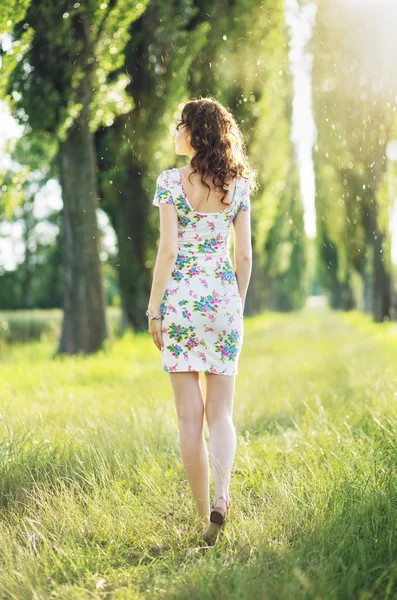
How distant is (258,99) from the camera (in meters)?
9.64

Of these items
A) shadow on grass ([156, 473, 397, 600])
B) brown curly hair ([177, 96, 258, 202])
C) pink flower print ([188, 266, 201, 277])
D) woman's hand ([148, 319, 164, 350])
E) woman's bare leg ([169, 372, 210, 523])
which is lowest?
shadow on grass ([156, 473, 397, 600])

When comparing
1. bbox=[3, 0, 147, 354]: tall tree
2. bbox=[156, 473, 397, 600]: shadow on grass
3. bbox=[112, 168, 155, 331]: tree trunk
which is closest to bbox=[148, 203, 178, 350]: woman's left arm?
bbox=[156, 473, 397, 600]: shadow on grass

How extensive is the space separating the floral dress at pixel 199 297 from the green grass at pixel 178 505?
778mm

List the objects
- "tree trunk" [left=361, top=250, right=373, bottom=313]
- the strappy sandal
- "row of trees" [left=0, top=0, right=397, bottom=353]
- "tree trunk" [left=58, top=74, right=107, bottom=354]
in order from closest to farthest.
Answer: the strappy sandal → "row of trees" [left=0, top=0, right=397, bottom=353] → "tree trunk" [left=58, top=74, right=107, bottom=354] → "tree trunk" [left=361, top=250, right=373, bottom=313]

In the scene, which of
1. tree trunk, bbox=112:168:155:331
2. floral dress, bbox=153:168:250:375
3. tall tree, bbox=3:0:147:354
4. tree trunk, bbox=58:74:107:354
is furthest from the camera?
tree trunk, bbox=112:168:155:331

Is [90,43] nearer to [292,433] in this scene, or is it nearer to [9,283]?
[292,433]

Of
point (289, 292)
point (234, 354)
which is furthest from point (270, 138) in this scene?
point (289, 292)

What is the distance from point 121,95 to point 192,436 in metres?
7.67

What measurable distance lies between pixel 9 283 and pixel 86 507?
35.5 metres

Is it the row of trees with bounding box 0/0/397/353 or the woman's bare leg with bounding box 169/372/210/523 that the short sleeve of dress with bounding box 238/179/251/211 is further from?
the row of trees with bounding box 0/0/397/353

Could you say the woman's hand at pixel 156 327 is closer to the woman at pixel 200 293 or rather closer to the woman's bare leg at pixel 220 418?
the woman at pixel 200 293

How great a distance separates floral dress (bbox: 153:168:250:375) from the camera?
338cm

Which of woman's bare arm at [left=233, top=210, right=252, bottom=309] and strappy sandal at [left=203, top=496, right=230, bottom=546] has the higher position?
woman's bare arm at [left=233, top=210, right=252, bottom=309]

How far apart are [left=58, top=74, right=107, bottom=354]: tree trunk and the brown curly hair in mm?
6747
